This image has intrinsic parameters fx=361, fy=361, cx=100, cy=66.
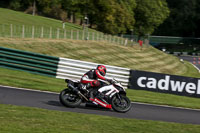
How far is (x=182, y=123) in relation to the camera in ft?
40.7

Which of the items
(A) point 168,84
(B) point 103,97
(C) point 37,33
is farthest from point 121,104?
(C) point 37,33

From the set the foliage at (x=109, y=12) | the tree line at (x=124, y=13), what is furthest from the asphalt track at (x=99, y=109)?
the foliage at (x=109, y=12)

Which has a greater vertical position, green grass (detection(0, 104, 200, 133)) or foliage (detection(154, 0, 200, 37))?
foliage (detection(154, 0, 200, 37))

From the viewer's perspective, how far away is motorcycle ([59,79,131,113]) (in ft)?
41.3

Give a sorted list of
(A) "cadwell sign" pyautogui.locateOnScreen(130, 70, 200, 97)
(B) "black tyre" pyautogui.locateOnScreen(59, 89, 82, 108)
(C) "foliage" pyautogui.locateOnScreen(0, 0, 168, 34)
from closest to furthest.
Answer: (B) "black tyre" pyautogui.locateOnScreen(59, 89, 82, 108) → (A) "cadwell sign" pyautogui.locateOnScreen(130, 70, 200, 97) → (C) "foliage" pyautogui.locateOnScreen(0, 0, 168, 34)

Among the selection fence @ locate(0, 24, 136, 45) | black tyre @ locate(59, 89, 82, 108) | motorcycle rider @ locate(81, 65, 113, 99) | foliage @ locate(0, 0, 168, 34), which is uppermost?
foliage @ locate(0, 0, 168, 34)

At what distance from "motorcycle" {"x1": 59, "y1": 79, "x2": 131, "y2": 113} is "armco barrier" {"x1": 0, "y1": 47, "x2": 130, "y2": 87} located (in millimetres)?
7379

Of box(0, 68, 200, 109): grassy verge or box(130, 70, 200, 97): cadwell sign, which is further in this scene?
box(130, 70, 200, 97): cadwell sign

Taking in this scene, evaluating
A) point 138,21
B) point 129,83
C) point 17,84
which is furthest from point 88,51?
point 138,21

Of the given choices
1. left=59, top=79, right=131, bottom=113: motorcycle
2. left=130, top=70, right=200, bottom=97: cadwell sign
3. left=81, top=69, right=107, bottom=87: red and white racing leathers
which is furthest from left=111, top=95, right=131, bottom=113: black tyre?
left=130, top=70, right=200, bottom=97: cadwell sign

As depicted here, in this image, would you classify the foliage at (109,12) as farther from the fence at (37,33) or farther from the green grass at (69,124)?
the green grass at (69,124)

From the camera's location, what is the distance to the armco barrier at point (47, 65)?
20.1 meters

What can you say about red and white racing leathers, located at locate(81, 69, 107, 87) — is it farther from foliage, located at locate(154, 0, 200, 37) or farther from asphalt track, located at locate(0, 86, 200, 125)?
foliage, located at locate(154, 0, 200, 37)

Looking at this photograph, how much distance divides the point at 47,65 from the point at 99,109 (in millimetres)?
7682
